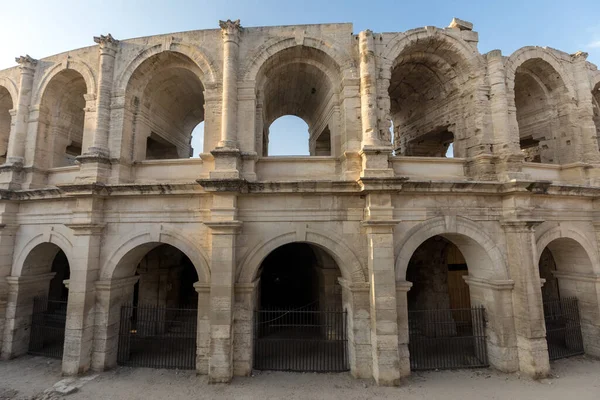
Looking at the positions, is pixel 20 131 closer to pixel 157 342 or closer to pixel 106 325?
pixel 106 325

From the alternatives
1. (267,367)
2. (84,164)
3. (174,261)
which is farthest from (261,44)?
(267,367)

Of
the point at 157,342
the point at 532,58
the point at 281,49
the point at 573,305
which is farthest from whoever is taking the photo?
the point at 157,342

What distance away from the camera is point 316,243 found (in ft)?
25.9

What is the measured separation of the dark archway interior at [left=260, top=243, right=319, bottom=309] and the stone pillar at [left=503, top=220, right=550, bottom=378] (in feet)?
→ 25.0

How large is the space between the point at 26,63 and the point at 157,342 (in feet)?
34.9

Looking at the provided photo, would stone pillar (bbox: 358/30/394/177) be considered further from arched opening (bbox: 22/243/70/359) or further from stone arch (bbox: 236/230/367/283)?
arched opening (bbox: 22/243/70/359)

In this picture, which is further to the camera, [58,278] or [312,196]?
[58,278]

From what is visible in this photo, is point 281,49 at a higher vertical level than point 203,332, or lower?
higher

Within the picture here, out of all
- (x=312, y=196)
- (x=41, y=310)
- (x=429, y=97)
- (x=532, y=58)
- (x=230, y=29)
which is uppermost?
(x=230, y=29)

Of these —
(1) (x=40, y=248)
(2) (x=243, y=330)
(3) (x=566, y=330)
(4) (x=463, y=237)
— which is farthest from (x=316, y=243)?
(1) (x=40, y=248)

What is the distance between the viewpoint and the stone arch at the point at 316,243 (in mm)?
7766

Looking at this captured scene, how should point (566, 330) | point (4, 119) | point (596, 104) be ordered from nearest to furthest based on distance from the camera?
point (566, 330), point (596, 104), point (4, 119)

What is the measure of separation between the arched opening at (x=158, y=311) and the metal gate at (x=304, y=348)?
209 centimetres

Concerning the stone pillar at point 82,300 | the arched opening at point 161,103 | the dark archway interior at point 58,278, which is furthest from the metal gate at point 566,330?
the dark archway interior at point 58,278
